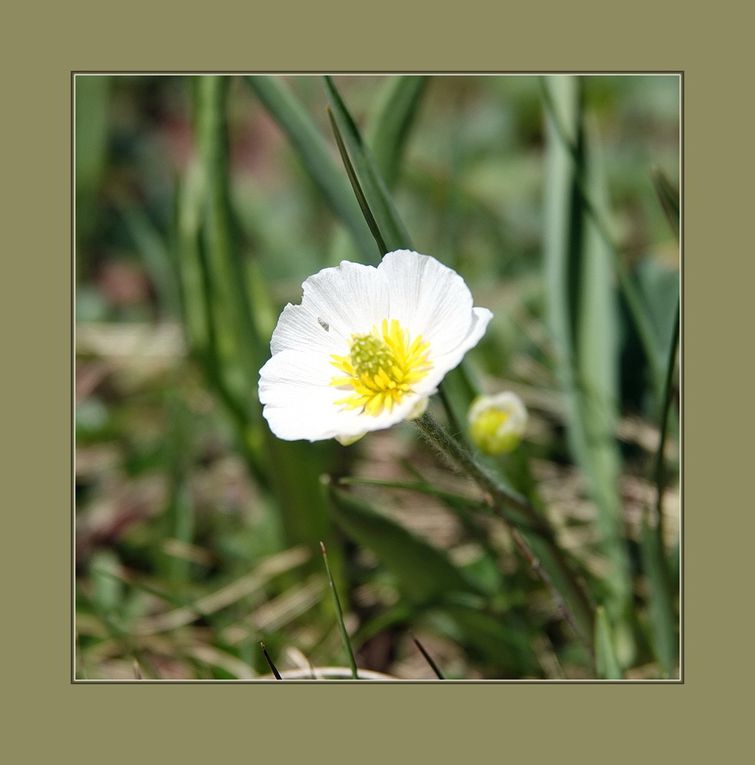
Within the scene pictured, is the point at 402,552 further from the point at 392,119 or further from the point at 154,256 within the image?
the point at 154,256

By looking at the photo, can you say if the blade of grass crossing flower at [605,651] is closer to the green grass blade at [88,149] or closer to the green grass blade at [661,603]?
the green grass blade at [661,603]

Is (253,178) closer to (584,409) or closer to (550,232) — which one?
(550,232)

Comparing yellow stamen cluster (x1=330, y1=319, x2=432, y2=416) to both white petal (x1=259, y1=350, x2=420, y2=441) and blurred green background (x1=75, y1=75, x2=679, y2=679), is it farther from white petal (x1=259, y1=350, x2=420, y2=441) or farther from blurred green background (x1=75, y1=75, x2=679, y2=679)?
blurred green background (x1=75, y1=75, x2=679, y2=679)

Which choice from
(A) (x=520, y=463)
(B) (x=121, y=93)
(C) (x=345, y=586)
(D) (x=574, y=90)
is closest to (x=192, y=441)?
(C) (x=345, y=586)

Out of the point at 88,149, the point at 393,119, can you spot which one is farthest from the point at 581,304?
the point at 88,149

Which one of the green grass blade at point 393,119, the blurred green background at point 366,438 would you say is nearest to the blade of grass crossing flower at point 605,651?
the blurred green background at point 366,438

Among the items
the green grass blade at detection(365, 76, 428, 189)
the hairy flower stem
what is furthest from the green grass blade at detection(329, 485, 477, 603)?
the green grass blade at detection(365, 76, 428, 189)
